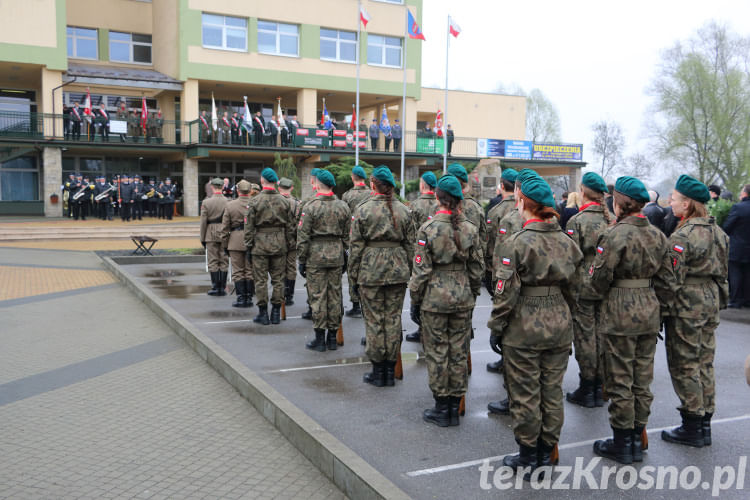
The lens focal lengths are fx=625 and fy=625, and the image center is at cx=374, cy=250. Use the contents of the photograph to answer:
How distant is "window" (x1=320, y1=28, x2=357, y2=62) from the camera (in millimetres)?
35844

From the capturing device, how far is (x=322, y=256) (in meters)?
7.70

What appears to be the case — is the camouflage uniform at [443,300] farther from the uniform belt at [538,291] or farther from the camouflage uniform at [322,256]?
the camouflage uniform at [322,256]

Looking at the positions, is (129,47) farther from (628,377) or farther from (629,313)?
(628,377)

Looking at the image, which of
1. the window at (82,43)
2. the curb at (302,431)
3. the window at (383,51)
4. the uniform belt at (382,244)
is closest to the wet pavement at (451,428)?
the curb at (302,431)

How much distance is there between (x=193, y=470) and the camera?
471cm

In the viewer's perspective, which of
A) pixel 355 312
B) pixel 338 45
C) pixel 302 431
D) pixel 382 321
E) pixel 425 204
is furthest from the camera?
pixel 338 45

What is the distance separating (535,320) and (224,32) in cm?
3274

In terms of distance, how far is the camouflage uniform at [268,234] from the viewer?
881cm

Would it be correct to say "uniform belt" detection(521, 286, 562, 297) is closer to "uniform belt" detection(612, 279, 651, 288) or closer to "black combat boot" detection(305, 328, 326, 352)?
"uniform belt" detection(612, 279, 651, 288)

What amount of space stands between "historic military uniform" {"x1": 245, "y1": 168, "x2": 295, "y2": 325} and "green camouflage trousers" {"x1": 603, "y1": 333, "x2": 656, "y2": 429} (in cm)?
526

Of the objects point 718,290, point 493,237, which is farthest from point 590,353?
point 493,237

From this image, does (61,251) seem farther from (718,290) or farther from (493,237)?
(718,290)

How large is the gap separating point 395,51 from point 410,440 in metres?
35.6

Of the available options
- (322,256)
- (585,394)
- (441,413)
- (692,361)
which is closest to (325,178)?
(322,256)
